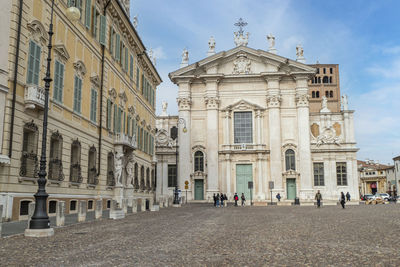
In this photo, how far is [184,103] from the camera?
5000 centimetres

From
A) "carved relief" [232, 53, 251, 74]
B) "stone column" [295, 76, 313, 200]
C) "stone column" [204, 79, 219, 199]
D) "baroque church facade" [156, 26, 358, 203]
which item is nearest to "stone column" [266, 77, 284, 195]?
"baroque church facade" [156, 26, 358, 203]

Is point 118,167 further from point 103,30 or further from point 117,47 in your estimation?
point 103,30

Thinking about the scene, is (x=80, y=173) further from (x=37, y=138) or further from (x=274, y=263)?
(x=274, y=263)

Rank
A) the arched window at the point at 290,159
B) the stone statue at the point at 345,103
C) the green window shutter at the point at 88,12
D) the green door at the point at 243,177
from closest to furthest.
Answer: the green window shutter at the point at 88,12 → the arched window at the point at 290,159 → the green door at the point at 243,177 → the stone statue at the point at 345,103

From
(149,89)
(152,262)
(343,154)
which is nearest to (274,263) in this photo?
(152,262)

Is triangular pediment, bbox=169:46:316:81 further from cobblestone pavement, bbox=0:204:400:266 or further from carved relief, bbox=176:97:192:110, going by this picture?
cobblestone pavement, bbox=0:204:400:266

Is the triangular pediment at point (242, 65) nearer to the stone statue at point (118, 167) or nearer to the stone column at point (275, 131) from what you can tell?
the stone column at point (275, 131)

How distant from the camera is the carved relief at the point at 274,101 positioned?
159 feet

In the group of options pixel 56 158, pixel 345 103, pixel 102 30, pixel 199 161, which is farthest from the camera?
pixel 345 103

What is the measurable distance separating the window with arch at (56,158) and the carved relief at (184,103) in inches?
1259

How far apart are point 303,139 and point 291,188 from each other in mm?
6001

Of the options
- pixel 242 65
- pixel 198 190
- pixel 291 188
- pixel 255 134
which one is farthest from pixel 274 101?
pixel 198 190

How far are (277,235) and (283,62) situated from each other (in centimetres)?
3970

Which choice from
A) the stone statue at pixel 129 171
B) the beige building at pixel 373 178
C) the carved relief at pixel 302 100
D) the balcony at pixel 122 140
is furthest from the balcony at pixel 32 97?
the beige building at pixel 373 178
